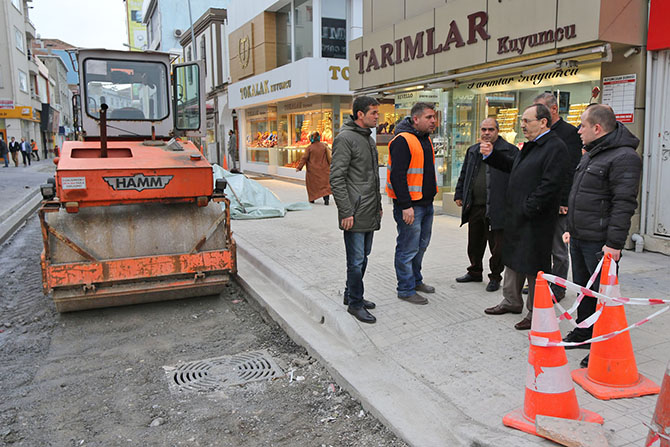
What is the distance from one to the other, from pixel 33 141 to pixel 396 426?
159 ft

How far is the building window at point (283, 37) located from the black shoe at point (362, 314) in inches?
719

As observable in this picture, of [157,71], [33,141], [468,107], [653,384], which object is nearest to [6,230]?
[157,71]

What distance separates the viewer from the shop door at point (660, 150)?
6.89m

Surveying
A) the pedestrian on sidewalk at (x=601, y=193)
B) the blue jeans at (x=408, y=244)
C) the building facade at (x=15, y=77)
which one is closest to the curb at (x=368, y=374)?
the blue jeans at (x=408, y=244)

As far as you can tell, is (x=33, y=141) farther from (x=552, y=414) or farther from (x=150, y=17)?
(x=552, y=414)

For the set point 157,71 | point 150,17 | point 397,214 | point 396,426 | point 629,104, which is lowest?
point 396,426

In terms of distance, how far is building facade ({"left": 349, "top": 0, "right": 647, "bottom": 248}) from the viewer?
23.0 ft

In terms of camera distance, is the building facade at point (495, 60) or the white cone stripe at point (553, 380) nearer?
the white cone stripe at point (553, 380)

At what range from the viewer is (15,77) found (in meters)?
40.2

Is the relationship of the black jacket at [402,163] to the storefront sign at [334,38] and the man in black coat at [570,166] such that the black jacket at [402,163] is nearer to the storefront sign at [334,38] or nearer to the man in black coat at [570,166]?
the man in black coat at [570,166]

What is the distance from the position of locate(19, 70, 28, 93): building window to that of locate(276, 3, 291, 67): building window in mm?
30564

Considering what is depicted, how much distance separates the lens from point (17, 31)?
4281 centimetres

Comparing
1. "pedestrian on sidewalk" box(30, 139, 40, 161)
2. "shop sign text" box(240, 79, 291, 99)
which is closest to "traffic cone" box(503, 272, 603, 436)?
"shop sign text" box(240, 79, 291, 99)

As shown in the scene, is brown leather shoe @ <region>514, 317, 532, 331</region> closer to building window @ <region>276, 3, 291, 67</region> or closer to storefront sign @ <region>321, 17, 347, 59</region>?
storefront sign @ <region>321, 17, 347, 59</region>
